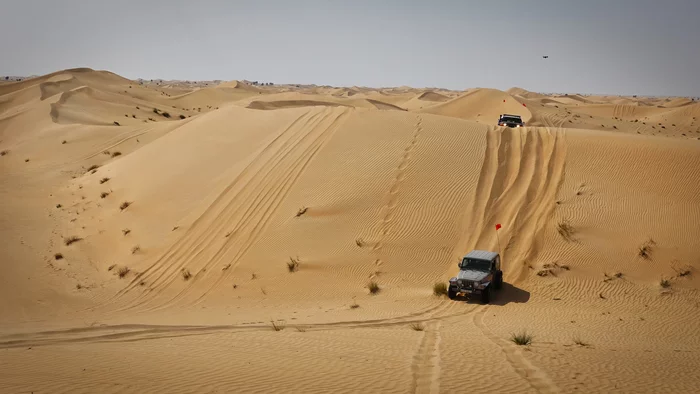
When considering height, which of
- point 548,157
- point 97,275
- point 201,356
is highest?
point 548,157

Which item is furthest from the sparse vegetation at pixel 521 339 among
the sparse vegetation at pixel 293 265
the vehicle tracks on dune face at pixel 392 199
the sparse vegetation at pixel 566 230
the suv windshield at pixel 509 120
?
the suv windshield at pixel 509 120

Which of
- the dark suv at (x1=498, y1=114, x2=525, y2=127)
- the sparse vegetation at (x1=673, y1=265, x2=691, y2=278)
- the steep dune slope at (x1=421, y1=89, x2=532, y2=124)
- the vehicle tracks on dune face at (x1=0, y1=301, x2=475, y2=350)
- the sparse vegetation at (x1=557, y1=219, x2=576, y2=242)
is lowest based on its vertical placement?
the vehicle tracks on dune face at (x1=0, y1=301, x2=475, y2=350)

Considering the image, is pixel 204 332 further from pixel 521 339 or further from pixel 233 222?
pixel 233 222

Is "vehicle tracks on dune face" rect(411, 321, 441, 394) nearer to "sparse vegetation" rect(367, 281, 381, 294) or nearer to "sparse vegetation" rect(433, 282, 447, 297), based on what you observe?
"sparse vegetation" rect(433, 282, 447, 297)

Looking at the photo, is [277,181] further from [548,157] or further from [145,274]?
[548,157]

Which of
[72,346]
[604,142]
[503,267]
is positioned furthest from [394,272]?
[604,142]

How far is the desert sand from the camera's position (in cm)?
794

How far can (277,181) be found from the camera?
20000 millimetres

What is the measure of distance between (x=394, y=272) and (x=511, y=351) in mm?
6247

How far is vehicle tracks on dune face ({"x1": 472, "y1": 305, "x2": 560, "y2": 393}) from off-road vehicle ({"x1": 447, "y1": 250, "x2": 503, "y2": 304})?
233cm

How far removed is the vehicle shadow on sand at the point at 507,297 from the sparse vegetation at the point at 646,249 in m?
3.91

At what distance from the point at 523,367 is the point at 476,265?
5.43 metres

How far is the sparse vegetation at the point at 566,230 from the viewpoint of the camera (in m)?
16.0

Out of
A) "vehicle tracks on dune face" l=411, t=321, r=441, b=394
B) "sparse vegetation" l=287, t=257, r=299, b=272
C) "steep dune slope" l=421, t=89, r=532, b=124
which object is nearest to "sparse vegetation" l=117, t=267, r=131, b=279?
"sparse vegetation" l=287, t=257, r=299, b=272
